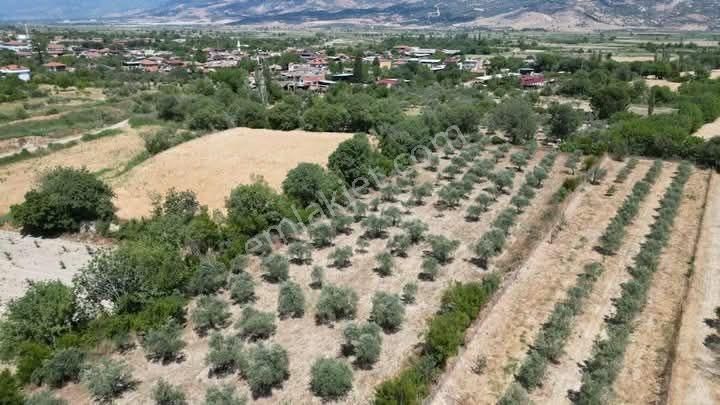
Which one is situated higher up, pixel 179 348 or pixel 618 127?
pixel 618 127

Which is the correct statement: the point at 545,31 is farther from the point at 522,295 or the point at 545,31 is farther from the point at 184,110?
the point at 522,295

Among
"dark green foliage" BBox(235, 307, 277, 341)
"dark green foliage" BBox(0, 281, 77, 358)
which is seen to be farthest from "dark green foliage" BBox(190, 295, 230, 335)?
"dark green foliage" BBox(0, 281, 77, 358)

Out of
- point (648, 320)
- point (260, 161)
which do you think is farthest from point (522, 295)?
point (260, 161)

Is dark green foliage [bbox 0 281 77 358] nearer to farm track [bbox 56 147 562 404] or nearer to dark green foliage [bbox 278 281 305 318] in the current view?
farm track [bbox 56 147 562 404]

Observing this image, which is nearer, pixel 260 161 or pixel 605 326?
pixel 605 326

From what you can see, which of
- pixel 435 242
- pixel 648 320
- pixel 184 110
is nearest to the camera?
pixel 648 320

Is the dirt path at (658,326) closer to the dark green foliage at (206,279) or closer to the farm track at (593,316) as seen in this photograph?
the farm track at (593,316)

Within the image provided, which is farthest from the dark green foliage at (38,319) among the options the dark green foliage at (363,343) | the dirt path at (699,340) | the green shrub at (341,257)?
the dirt path at (699,340)
